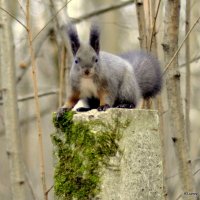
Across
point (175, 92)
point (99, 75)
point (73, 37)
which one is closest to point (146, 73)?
point (175, 92)

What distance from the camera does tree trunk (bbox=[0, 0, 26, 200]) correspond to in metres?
3.53

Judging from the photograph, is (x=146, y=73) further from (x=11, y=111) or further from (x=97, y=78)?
(x=11, y=111)

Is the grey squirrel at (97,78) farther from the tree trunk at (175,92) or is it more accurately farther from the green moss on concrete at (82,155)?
the green moss on concrete at (82,155)

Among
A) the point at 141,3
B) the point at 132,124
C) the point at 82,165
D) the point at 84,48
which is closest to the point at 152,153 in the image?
the point at 132,124

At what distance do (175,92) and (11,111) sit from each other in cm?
108

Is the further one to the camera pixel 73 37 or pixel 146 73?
pixel 146 73

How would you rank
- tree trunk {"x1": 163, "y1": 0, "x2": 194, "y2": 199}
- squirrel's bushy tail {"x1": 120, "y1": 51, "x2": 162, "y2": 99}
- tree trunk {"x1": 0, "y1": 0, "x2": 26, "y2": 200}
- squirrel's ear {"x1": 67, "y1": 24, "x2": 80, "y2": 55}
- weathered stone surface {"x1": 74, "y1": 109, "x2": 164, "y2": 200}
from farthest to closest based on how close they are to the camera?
tree trunk {"x1": 0, "y1": 0, "x2": 26, "y2": 200} < squirrel's bushy tail {"x1": 120, "y1": 51, "x2": 162, "y2": 99} < tree trunk {"x1": 163, "y1": 0, "x2": 194, "y2": 199} < squirrel's ear {"x1": 67, "y1": 24, "x2": 80, "y2": 55} < weathered stone surface {"x1": 74, "y1": 109, "x2": 164, "y2": 200}

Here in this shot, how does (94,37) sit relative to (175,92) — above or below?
above

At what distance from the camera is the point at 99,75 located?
2.78 metres

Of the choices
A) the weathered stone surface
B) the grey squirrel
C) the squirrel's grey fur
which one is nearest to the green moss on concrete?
the weathered stone surface

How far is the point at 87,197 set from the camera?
6.84 feet

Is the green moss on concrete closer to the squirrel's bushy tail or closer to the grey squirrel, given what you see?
the grey squirrel

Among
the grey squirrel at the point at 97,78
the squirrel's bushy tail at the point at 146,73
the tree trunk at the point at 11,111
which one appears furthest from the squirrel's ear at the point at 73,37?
the tree trunk at the point at 11,111

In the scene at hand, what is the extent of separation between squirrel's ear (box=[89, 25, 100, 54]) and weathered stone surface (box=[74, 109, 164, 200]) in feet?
1.95
